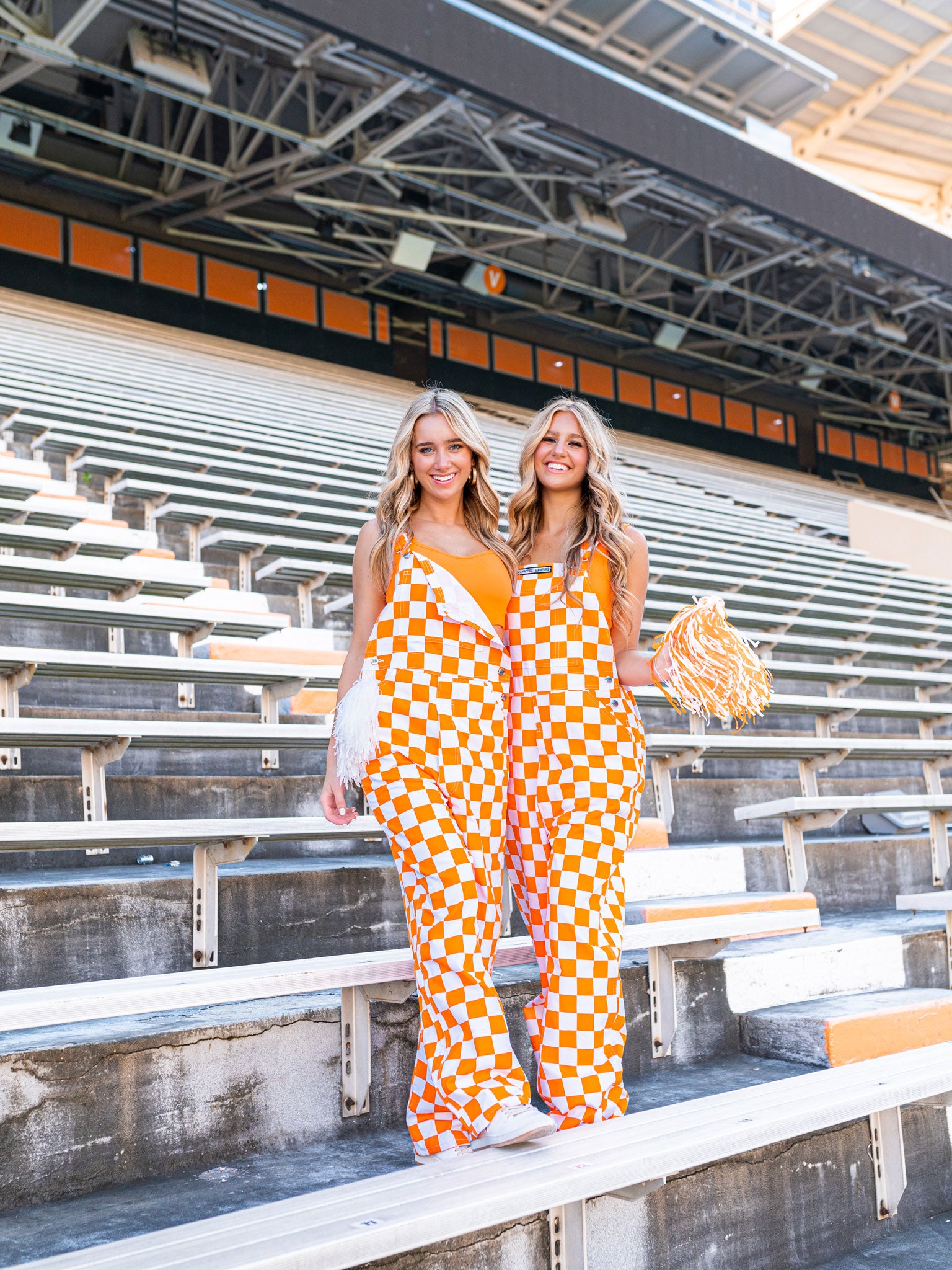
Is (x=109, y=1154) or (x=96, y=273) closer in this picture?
(x=109, y=1154)

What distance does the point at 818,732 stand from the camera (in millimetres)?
4047

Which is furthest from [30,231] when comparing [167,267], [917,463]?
[917,463]

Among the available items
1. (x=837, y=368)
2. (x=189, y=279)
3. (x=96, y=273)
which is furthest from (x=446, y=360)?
(x=837, y=368)

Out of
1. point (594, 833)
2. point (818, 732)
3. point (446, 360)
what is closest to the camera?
point (594, 833)

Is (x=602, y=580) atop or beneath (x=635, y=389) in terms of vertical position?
beneath

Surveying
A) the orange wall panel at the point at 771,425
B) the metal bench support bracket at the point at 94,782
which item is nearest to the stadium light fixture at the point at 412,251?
the orange wall panel at the point at 771,425

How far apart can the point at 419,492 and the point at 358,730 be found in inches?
17.5

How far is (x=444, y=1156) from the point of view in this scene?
154 centimetres

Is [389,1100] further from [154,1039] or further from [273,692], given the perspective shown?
[273,692]

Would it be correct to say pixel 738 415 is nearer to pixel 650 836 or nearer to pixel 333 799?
pixel 650 836

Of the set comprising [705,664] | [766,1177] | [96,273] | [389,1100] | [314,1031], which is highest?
[96,273]

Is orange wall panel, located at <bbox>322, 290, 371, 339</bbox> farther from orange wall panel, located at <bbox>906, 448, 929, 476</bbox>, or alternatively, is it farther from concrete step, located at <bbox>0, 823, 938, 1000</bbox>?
concrete step, located at <bbox>0, 823, 938, 1000</bbox>

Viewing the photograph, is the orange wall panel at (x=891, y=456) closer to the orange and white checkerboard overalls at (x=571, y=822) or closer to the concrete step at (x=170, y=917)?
the concrete step at (x=170, y=917)

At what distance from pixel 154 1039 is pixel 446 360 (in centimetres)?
1188
